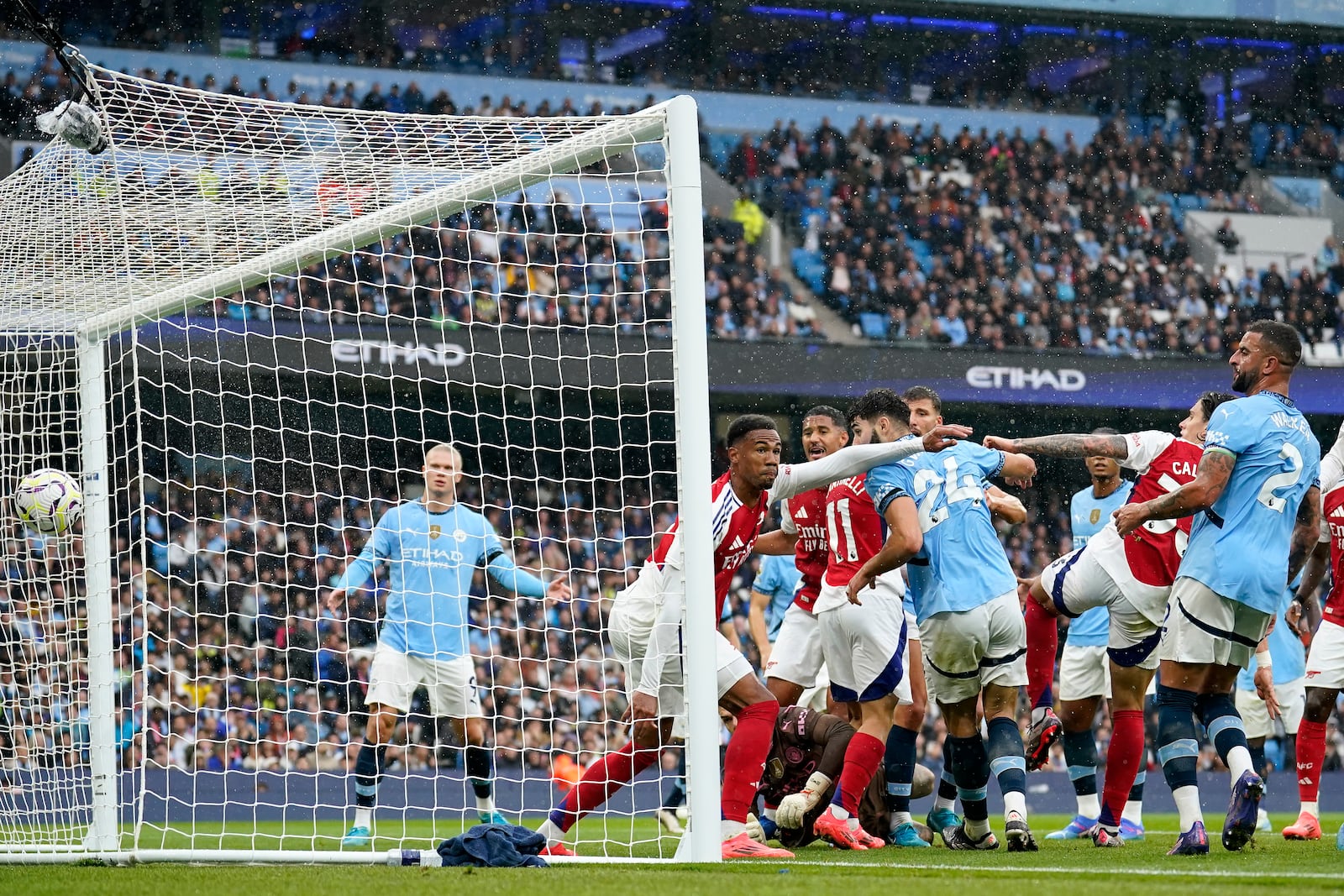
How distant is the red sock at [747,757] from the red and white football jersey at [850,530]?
1.07 meters

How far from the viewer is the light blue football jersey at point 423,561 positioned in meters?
8.38

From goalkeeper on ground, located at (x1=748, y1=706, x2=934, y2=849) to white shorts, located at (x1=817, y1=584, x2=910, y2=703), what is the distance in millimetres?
180

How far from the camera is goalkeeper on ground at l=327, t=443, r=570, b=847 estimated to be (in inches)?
323

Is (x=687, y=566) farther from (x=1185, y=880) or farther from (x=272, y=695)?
(x=272, y=695)

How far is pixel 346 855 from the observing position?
600 centimetres

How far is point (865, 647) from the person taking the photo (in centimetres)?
709

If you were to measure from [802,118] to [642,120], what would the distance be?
1845 centimetres

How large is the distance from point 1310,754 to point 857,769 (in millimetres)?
2695

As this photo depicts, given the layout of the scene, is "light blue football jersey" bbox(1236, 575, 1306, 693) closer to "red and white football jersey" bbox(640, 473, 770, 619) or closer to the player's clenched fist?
the player's clenched fist

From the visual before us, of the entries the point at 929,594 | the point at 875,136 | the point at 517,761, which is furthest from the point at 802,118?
the point at 929,594

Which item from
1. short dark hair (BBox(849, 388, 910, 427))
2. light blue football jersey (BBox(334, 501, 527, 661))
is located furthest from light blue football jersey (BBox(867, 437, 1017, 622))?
light blue football jersey (BBox(334, 501, 527, 661))

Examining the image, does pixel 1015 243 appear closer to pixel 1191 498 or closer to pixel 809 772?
pixel 809 772

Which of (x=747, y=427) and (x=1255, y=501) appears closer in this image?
(x=1255, y=501)

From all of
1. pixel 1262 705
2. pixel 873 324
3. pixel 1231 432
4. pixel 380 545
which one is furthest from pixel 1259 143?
pixel 1231 432
